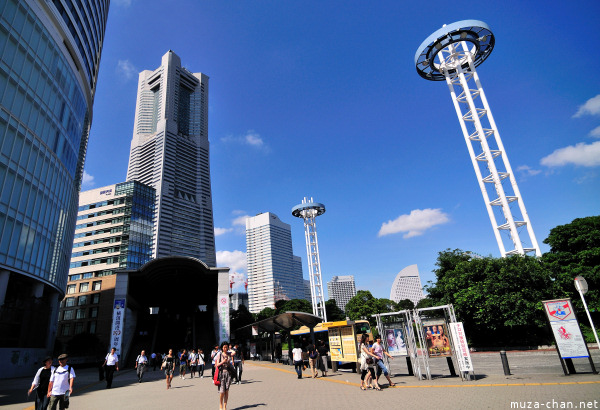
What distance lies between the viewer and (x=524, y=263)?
87.2 feet

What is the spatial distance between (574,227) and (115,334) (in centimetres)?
4399

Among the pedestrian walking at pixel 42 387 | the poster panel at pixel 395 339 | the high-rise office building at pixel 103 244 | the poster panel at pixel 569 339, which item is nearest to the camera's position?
the pedestrian walking at pixel 42 387

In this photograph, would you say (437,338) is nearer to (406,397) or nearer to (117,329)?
(406,397)

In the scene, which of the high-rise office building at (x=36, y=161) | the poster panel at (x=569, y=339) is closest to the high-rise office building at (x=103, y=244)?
the high-rise office building at (x=36, y=161)

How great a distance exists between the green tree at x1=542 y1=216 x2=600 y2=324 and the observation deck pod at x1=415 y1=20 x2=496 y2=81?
25.0m

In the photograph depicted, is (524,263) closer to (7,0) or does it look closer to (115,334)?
(115,334)

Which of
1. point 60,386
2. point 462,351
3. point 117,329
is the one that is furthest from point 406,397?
point 117,329

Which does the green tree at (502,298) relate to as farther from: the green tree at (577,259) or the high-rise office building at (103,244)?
the high-rise office building at (103,244)

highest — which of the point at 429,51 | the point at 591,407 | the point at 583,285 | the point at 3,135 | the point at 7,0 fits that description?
the point at 429,51

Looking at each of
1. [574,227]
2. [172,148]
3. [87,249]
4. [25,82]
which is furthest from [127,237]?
[574,227]

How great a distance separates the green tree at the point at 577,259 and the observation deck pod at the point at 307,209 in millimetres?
47081

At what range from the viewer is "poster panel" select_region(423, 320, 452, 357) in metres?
11.7

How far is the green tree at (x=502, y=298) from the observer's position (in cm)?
2472

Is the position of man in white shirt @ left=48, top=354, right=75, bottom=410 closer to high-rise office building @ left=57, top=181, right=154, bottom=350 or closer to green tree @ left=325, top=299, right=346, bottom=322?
high-rise office building @ left=57, top=181, right=154, bottom=350
